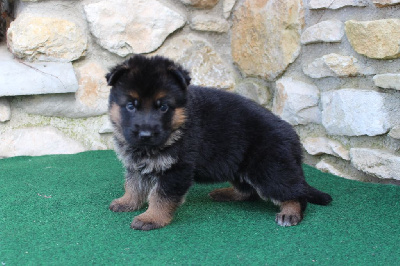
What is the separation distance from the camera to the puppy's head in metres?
3.06

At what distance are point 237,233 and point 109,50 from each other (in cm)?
267

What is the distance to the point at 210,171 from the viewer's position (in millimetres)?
3492

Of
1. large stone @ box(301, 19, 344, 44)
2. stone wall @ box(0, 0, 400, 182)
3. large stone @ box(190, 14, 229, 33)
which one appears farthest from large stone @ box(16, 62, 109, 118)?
large stone @ box(301, 19, 344, 44)

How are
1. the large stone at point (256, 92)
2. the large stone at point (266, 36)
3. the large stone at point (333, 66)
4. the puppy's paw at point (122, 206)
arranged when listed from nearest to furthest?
the puppy's paw at point (122, 206) → the large stone at point (333, 66) → the large stone at point (266, 36) → the large stone at point (256, 92)

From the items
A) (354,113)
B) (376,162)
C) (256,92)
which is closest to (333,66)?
(354,113)

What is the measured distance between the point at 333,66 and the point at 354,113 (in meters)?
0.47

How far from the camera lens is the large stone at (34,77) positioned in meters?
4.51

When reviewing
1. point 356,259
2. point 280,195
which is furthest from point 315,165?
point 356,259

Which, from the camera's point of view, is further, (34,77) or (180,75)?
(34,77)

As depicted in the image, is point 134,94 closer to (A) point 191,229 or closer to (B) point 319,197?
(A) point 191,229

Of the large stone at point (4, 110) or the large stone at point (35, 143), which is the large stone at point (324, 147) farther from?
the large stone at point (4, 110)

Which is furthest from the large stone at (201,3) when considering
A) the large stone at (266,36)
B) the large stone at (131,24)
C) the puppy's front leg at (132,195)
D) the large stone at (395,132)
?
the large stone at (395,132)

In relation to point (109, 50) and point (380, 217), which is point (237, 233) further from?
point (109, 50)

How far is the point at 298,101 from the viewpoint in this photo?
443cm
